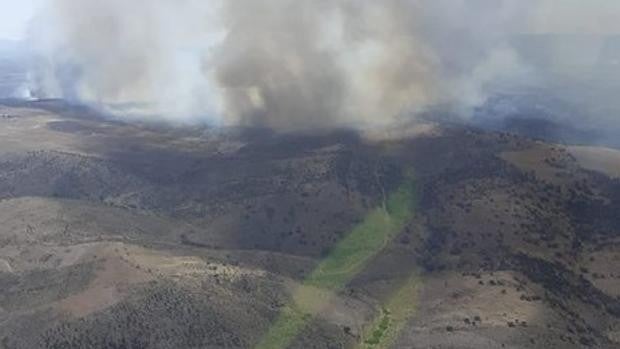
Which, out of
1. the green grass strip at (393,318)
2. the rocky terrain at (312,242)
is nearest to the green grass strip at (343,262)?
the rocky terrain at (312,242)

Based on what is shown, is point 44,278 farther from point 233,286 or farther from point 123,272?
point 233,286

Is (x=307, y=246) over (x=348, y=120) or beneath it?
beneath

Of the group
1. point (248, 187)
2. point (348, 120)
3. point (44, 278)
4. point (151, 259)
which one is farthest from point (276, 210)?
point (348, 120)

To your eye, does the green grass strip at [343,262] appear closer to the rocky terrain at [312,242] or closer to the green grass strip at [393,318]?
the rocky terrain at [312,242]

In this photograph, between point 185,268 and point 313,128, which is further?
point 313,128

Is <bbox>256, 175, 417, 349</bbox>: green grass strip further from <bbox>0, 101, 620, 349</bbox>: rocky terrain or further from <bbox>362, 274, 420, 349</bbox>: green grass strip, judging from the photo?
<bbox>362, 274, 420, 349</bbox>: green grass strip

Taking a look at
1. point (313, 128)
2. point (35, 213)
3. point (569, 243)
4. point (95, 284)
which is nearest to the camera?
point (95, 284)
